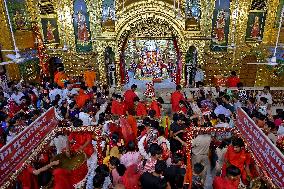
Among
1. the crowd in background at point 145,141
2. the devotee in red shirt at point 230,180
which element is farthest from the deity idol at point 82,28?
the devotee in red shirt at point 230,180

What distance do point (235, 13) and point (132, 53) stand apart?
5.68 metres

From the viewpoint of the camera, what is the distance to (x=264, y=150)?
515cm

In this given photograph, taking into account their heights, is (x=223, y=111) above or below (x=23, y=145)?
below

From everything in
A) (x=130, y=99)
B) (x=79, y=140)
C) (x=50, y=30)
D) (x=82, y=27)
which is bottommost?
(x=79, y=140)

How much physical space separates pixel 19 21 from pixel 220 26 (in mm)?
10103

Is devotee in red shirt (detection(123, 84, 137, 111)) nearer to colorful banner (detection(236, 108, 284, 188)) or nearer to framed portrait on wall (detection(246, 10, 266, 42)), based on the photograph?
colorful banner (detection(236, 108, 284, 188))

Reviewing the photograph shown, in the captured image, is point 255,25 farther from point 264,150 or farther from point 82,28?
point 264,150

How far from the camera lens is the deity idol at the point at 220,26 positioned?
1405cm

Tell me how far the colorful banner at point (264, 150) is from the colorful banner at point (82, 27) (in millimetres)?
10483

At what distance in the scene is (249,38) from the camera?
1438 cm

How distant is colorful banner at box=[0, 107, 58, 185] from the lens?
4832mm

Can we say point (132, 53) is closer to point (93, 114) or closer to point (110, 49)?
point (110, 49)

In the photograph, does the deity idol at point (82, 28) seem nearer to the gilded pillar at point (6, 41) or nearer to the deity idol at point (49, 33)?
the deity idol at point (49, 33)

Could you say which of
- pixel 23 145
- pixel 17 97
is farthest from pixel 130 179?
pixel 17 97
